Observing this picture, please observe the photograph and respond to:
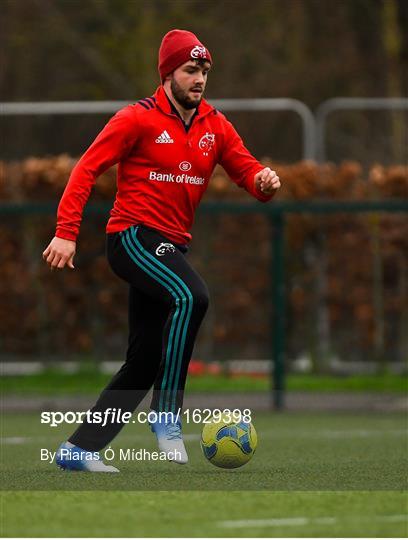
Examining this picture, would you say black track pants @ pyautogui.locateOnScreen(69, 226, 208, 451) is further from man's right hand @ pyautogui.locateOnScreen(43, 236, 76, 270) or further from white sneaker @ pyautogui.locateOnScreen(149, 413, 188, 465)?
man's right hand @ pyautogui.locateOnScreen(43, 236, 76, 270)

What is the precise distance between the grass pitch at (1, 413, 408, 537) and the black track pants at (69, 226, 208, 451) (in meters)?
0.34

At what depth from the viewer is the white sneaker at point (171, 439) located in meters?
8.08

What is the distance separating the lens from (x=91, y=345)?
50.4 feet

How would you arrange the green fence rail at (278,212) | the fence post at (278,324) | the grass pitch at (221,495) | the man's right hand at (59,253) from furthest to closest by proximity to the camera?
1. the fence post at (278,324)
2. the green fence rail at (278,212)
3. the man's right hand at (59,253)
4. the grass pitch at (221,495)

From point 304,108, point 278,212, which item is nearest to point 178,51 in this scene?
point 278,212

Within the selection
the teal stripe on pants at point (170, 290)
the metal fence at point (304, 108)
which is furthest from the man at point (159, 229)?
the metal fence at point (304, 108)

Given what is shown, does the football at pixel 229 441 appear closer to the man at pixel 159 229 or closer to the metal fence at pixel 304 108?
the man at pixel 159 229

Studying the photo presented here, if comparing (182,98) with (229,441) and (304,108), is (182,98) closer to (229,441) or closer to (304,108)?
(229,441)

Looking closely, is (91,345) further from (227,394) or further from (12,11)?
(12,11)

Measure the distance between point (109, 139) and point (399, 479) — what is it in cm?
208

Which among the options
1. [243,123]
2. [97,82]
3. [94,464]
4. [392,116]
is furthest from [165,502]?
[97,82]

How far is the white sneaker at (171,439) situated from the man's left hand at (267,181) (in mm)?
1175

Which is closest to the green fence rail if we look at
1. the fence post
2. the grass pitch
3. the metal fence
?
the fence post

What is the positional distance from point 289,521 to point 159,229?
2.14 m
